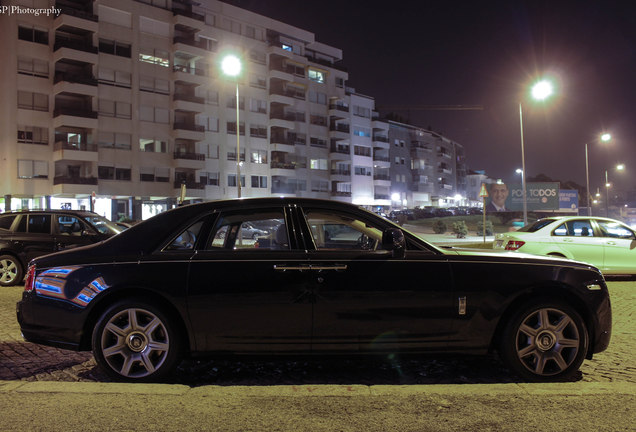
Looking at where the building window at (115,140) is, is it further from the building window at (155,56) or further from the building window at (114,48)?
the building window at (155,56)

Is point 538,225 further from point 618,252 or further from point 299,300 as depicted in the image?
point 299,300

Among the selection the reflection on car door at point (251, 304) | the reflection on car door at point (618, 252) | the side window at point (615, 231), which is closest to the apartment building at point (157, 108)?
the side window at point (615, 231)

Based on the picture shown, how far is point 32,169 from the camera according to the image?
3941cm

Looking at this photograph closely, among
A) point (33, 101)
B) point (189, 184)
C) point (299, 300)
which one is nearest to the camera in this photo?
point (299, 300)

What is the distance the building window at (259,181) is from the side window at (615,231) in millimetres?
45004

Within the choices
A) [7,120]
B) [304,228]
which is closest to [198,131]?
[7,120]

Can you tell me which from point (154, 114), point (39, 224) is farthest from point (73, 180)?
point (39, 224)

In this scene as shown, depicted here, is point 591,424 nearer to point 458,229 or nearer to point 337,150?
point 458,229

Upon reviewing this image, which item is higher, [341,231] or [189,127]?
[189,127]

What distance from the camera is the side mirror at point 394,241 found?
4.10 metres

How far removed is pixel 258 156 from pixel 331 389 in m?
51.9

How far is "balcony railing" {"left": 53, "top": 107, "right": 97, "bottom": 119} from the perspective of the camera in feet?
130

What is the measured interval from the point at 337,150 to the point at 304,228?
198 feet

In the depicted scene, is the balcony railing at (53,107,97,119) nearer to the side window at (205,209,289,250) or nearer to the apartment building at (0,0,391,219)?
the apartment building at (0,0,391,219)
